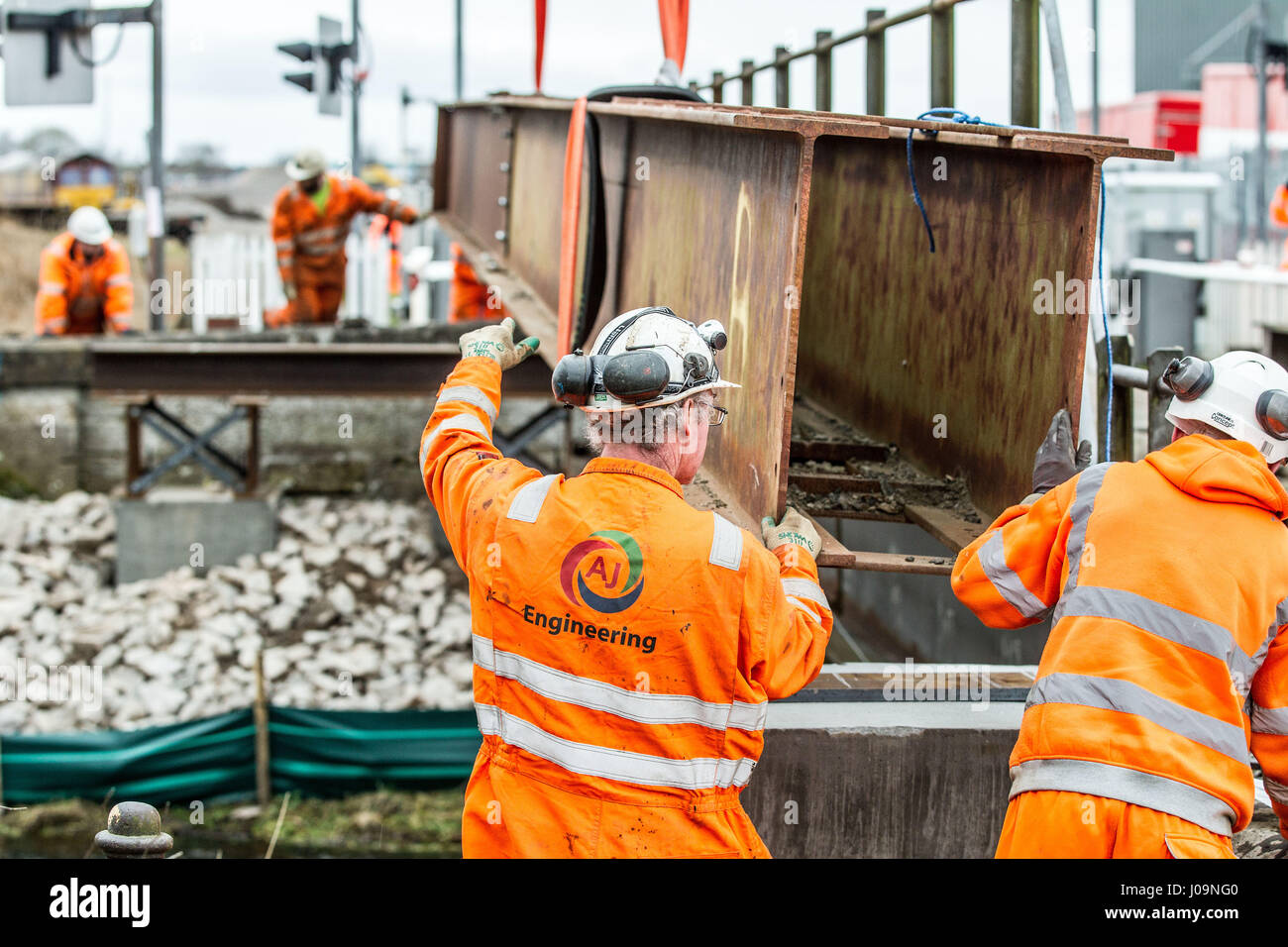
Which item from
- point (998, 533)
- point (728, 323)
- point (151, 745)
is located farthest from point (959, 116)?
point (151, 745)

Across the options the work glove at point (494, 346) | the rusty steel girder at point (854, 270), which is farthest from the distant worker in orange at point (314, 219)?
the work glove at point (494, 346)

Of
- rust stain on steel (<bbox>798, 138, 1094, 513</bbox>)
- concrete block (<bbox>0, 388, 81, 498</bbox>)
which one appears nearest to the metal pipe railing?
rust stain on steel (<bbox>798, 138, 1094, 513</bbox>)

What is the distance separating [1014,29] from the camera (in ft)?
19.4

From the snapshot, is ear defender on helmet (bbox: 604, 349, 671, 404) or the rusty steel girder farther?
the rusty steel girder

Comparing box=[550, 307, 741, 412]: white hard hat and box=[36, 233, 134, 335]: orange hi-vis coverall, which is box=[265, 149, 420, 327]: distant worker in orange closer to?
box=[36, 233, 134, 335]: orange hi-vis coverall

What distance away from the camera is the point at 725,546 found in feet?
8.45

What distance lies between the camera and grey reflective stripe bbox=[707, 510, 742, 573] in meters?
2.56

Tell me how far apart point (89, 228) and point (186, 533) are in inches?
126

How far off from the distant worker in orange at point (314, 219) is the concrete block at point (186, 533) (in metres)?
2.32

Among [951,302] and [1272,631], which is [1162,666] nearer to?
[1272,631]

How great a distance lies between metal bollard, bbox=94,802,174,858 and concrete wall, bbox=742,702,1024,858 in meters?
2.08

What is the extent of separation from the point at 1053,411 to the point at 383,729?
5036 millimetres

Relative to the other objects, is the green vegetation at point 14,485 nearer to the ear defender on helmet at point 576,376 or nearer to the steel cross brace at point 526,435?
the steel cross brace at point 526,435

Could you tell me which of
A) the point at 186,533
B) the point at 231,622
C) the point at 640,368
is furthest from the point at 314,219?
the point at 640,368
